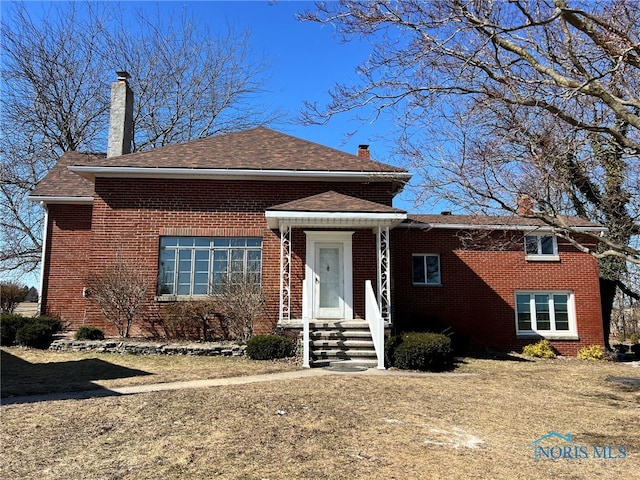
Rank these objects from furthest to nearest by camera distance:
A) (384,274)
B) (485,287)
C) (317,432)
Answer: (485,287) → (384,274) → (317,432)

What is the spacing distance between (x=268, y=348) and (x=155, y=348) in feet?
9.63

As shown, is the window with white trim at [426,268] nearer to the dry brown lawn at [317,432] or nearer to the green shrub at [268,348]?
the green shrub at [268,348]

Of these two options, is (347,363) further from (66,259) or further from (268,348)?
(66,259)

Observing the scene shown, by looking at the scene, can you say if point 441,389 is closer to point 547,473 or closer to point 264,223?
point 547,473

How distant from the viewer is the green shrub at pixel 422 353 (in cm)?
1102

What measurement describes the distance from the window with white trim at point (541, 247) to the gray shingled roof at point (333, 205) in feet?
22.4

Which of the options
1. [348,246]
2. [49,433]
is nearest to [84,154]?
[348,246]

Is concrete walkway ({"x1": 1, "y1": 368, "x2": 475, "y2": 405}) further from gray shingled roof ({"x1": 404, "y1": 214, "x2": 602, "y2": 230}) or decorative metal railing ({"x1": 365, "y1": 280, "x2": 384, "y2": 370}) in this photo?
gray shingled roof ({"x1": 404, "y1": 214, "x2": 602, "y2": 230})

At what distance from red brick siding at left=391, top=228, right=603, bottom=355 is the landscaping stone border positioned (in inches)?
258

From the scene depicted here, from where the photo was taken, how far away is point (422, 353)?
11.0 m

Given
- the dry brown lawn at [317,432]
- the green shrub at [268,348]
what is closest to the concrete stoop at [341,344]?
the green shrub at [268,348]

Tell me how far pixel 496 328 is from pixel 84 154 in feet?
58.0

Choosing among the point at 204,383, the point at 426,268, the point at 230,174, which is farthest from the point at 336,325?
the point at 426,268

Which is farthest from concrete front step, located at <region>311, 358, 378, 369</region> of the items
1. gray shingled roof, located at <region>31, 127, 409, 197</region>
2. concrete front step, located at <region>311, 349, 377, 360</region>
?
gray shingled roof, located at <region>31, 127, 409, 197</region>
